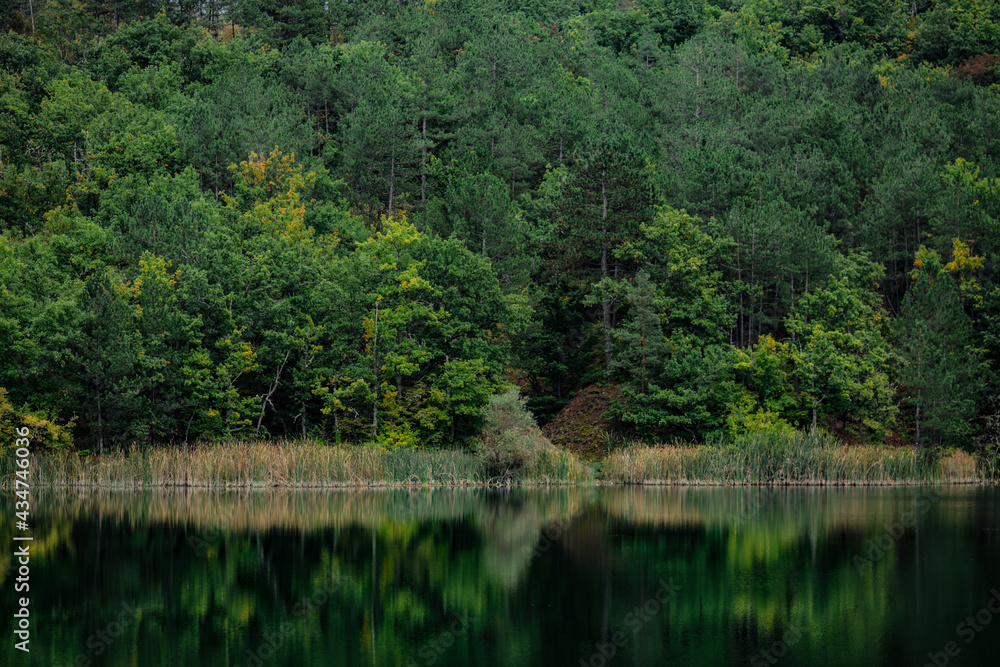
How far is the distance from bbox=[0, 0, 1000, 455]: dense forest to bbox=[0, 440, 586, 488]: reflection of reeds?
260 centimetres

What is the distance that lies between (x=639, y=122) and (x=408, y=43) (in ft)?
82.5

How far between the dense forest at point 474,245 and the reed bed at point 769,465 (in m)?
5.35

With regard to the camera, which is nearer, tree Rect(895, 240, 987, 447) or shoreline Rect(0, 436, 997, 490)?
shoreline Rect(0, 436, 997, 490)

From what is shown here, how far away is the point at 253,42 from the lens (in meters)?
102

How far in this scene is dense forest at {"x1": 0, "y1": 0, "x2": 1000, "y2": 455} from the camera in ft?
173

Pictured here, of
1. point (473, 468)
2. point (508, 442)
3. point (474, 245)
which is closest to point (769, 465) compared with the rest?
point (508, 442)

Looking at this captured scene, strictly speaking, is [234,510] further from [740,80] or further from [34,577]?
[740,80]

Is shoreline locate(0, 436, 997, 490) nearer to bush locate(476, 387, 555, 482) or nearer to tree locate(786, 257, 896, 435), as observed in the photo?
bush locate(476, 387, 555, 482)

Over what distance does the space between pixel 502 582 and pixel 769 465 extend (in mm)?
24862

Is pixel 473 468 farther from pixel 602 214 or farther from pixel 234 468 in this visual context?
pixel 602 214

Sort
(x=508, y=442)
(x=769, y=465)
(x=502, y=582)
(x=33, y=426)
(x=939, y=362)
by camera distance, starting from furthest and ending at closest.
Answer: (x=939, y=362) → (x=769, y=465) → (x=508, y=442) → (x=33, y=426) → (x=502, y=582)

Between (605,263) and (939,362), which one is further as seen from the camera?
(605,263)

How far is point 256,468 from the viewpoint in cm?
4353

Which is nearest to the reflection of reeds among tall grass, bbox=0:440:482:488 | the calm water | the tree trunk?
tall grass, bbox=0:440:482:488
